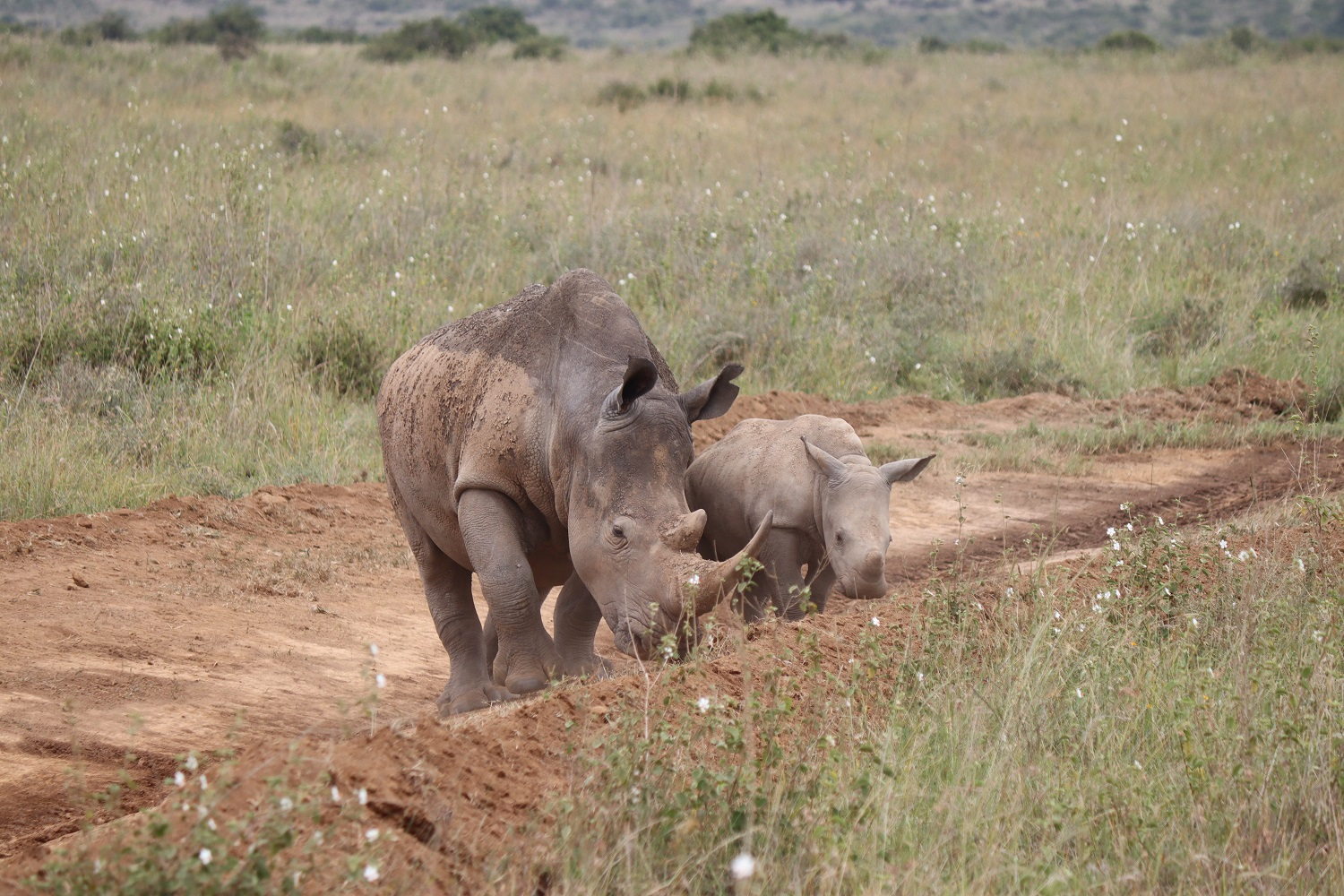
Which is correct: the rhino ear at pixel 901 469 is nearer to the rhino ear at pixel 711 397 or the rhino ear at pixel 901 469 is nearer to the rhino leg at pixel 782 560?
the rhino leg at pixel 782 560

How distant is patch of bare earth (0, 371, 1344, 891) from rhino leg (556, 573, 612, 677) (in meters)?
0.23

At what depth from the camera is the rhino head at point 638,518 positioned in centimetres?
560

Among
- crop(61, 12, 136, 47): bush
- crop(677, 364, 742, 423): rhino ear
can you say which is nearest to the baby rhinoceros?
crop(677, 364, 742, 423): rhino ear

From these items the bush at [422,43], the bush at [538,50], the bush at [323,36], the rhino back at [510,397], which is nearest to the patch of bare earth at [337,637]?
the rhino back at [510,397]

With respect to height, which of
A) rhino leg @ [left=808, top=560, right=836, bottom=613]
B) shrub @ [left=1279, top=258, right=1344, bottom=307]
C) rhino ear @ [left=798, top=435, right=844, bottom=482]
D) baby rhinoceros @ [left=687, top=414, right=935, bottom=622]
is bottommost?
shrub @ [left=1279, top=258, right=1344, bottom=307]

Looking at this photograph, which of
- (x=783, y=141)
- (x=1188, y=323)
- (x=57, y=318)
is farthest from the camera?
(x=783, y=141)

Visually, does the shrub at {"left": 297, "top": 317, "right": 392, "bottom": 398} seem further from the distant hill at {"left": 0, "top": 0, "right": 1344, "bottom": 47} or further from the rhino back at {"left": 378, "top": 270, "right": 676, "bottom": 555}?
the distant hill at {"left": 0, "top": 0, "right": 1344, "bottom": 47}

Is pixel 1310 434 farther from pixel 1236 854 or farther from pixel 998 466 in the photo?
pixel 1236 854

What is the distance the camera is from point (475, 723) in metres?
5.21

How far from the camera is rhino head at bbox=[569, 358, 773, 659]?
5598 mm

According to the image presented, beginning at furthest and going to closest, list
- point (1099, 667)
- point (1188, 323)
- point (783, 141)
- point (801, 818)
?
1. point (783, 141)
2. point (1188, 323)
3. point (1099, 667)
4. point (801, 818)

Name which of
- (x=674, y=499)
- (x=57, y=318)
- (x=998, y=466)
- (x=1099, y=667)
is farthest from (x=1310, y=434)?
(x=57, y=318)

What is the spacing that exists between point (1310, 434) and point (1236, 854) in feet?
28.0

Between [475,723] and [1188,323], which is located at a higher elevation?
[475,723]
